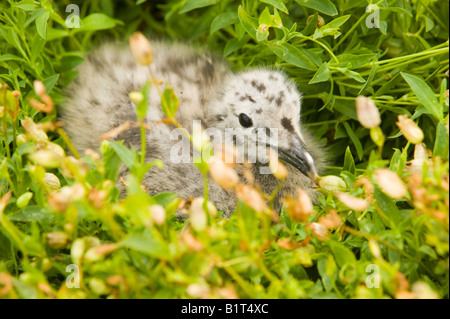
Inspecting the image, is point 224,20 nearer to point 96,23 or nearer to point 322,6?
point 322,6

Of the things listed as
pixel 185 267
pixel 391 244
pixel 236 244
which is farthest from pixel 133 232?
pixel 391 244

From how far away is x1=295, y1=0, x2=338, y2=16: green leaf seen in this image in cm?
216

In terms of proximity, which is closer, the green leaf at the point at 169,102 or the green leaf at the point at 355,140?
the green leaf at the point at 169,102

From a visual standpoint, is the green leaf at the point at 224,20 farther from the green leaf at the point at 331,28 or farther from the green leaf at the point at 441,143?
the green leaf at the point at 441,143

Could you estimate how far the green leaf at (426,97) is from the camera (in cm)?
169

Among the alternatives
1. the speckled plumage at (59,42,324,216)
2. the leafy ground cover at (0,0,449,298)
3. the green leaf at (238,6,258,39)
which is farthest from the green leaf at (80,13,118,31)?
the green leaf at (238,6,258,39)

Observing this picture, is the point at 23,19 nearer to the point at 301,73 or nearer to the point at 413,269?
the point at 301,73

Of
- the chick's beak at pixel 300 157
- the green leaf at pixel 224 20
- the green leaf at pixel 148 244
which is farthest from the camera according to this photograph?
the green leaf at pixel 224 20

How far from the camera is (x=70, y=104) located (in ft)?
8.04

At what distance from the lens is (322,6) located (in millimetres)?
2180

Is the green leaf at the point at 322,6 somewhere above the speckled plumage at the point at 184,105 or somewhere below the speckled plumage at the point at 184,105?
above

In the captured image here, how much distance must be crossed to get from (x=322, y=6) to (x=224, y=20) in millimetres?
423

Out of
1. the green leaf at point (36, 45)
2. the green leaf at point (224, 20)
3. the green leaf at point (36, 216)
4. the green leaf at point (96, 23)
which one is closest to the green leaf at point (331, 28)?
the green leaf at point (224, 20)

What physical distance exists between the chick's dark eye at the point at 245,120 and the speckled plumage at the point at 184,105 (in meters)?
0.02
